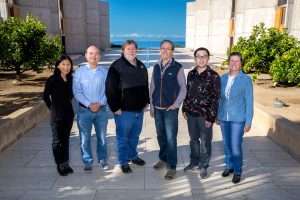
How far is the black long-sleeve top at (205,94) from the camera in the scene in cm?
428

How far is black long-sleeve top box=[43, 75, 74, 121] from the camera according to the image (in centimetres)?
452

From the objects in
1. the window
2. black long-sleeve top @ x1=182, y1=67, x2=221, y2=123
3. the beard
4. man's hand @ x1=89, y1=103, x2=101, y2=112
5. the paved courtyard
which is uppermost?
the window

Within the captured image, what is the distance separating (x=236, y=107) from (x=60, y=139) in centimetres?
269

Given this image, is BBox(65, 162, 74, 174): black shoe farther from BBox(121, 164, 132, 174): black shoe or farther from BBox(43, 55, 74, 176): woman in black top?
BBox(121, 164, 132, 174): black shoe

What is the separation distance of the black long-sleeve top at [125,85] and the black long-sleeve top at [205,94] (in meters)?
0.80

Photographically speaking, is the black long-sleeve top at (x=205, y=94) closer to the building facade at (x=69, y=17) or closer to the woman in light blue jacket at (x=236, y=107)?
the woman in light blue jacket at (x=236, y=107)

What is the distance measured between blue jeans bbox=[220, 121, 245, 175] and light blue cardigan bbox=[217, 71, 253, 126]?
0.36 ft

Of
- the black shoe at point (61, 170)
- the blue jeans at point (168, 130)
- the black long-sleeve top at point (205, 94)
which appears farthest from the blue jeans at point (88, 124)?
the black long-sleeve top at point (205, 94)

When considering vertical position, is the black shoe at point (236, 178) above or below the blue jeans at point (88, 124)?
below

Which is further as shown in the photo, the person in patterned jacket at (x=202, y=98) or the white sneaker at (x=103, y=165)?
the white sneaker at (x=103, y=165)

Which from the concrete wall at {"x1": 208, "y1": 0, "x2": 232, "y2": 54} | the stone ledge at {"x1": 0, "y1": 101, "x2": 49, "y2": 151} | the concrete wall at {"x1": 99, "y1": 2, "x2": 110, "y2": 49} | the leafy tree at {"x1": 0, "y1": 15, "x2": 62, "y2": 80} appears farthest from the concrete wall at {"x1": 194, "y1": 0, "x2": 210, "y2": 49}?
the stone ledge at {"x1": 0, "y1": 101, "x2": 49, "y2": 151}

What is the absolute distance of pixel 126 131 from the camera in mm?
4754

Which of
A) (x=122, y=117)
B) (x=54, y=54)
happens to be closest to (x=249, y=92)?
(x=122, y=117)

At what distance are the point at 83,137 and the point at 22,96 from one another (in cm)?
676
